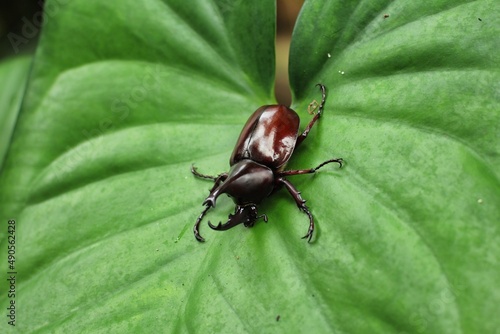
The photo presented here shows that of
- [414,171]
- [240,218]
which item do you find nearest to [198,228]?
[240,218]

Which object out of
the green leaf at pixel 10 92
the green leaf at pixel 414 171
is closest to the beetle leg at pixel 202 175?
the green leaf at pixel 414 171

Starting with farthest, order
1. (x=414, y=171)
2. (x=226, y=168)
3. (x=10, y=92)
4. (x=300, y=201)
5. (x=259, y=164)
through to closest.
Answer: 1. (x=10, y=92)
2. (x=226, y=168)
3. (x=259, y=164)
4. (x=300, y=201)
5. (x=414, y=171)

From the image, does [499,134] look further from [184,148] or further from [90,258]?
[90,258]

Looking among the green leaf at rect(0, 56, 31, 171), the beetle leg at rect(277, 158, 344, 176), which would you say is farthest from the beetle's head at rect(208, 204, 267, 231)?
the green leaf at rect(0, 56, 31, 171)

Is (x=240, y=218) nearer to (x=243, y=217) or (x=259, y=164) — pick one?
(x=243, y=217)

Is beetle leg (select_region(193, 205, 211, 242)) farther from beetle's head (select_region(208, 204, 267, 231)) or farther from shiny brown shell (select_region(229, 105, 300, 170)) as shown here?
shiny brown shell (select_region(229, 105, 300, 170))

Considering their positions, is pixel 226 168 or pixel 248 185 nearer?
pixel 248 185

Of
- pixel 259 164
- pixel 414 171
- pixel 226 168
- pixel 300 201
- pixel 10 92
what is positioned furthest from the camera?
pixel 10 92
